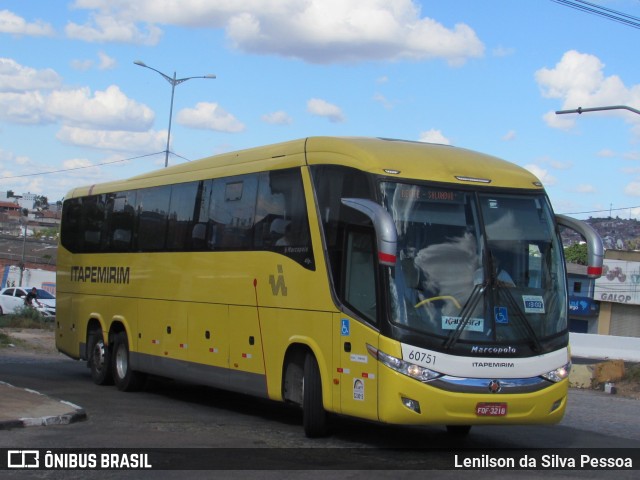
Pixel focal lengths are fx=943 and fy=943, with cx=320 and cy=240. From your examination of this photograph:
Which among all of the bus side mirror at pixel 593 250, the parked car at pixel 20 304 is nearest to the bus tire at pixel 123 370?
the bus side mirror at pixel 593 250

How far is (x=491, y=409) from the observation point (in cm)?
1055

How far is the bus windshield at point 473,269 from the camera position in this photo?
10.6 metres

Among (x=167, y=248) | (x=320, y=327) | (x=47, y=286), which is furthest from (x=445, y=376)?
(x=47, y=286)

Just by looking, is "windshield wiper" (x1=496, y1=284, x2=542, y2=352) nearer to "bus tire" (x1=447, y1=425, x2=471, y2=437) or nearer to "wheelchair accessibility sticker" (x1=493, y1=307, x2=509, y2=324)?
"wheelchair accessibility sticker" (x1=493, y1=307, x2=509, y2=324)

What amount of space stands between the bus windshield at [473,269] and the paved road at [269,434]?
1.60 metres

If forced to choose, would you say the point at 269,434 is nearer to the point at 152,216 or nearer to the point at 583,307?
the point at 152,216

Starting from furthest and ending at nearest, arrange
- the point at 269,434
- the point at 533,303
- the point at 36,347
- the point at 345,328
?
the point at 36,347 → the point at 269,434 → the point at 345,328 → the point at 533,303

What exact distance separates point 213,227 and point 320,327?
148 inches

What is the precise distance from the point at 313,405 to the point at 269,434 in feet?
3.07

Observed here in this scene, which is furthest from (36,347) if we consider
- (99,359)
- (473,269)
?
(473,269)

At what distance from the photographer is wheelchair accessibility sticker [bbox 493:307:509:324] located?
35.2 feet

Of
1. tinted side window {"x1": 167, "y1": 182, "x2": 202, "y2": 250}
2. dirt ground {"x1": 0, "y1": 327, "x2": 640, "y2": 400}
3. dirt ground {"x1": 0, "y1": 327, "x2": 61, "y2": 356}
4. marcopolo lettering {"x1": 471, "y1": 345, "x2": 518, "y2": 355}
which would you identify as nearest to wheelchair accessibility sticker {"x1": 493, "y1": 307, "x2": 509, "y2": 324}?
marcopolo lettering {"x1": 471, "y1": 345, "x2": 518, "y2": 355}

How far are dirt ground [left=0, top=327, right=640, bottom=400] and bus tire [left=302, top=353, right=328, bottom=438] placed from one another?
12059 mm

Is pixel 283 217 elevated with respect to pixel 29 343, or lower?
elevated
